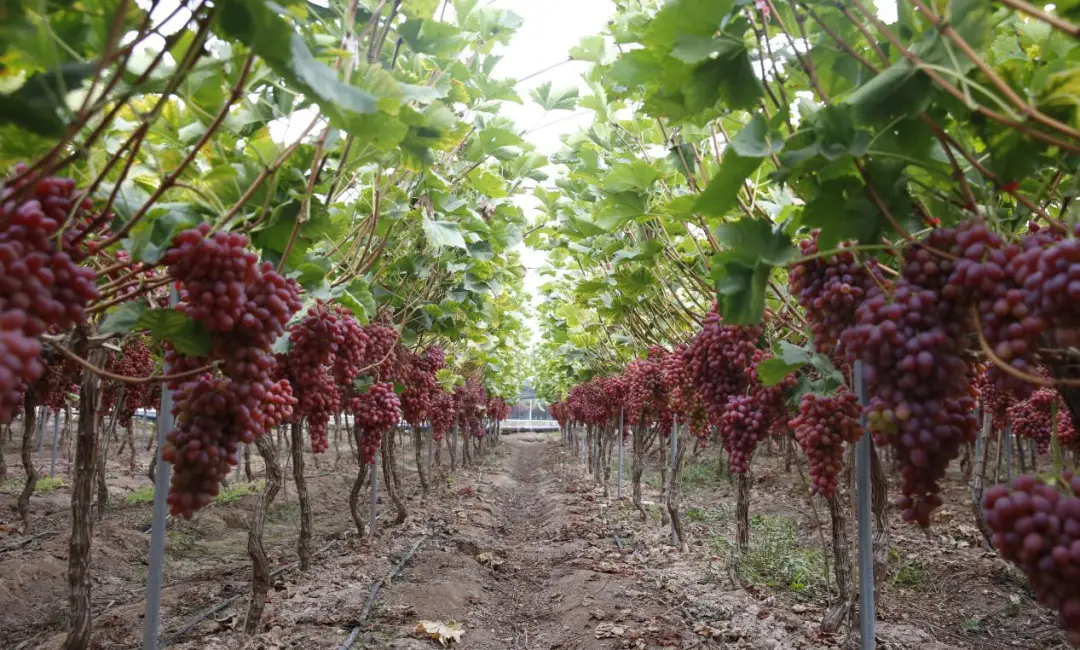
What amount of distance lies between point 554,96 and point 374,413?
3452 millimetres

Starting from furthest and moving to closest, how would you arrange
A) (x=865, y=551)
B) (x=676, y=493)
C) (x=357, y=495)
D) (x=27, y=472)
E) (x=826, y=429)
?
(x=27, y=472) → (x=357, y=495) → (x=676, y=493) → (x=826, y=429) → (x=865, y=551)

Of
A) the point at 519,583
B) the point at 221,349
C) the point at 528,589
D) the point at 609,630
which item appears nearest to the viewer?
the point at 221,349

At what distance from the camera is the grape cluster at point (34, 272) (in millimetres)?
1156

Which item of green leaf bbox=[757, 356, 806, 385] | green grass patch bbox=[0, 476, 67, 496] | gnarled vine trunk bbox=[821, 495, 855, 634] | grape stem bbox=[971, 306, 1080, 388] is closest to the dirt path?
gnarled vine trunk bbox=[821, 495, 855, 634]

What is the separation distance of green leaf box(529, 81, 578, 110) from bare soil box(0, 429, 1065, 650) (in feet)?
12.3

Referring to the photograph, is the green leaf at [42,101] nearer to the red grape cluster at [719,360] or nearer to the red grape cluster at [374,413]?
the red grape cluster at [719,360]

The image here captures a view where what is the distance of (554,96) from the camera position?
217 inches

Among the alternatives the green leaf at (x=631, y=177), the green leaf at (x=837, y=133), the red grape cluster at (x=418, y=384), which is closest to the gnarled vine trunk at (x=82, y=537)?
the green leaf at (x=631, y=177)

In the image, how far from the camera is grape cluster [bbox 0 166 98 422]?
3.79ft

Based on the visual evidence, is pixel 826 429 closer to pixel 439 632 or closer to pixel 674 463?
pixel 439 632

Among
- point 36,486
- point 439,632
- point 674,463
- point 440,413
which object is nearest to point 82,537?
point 439,632

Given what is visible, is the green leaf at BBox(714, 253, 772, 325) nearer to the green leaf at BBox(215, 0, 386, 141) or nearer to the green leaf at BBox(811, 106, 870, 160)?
the green leaf at BBox(811, 106, 870, 160)

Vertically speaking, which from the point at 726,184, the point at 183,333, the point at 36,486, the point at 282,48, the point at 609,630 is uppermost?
the point at 282,48

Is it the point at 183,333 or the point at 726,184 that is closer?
the point at 726,184
